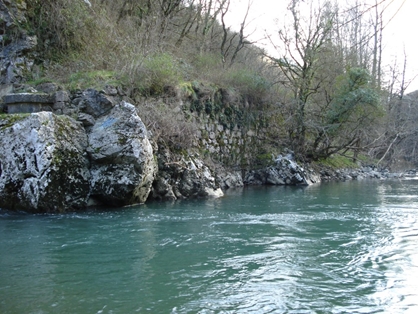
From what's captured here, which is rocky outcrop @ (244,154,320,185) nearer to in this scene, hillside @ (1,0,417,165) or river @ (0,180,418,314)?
hillside @ (1,0,417,165)

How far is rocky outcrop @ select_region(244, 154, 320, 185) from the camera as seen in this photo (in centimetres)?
1809

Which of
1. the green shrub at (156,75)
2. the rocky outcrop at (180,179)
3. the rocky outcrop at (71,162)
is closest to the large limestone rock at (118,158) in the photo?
the rocky outcrop at (71,162)

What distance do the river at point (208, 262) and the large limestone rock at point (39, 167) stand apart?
0.57m

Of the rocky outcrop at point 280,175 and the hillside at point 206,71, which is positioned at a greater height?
the hillside at point 206,71

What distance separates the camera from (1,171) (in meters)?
9.32

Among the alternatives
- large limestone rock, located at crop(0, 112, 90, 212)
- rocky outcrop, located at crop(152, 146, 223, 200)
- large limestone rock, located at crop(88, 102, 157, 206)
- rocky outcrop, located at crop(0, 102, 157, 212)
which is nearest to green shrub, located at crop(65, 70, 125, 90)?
rocky outcrop, located at crop(0, 102, 157, 212)

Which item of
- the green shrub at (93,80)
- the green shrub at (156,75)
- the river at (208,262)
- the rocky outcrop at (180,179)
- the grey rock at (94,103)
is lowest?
the river at (208,262)

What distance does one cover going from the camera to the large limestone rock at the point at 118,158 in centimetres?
1018

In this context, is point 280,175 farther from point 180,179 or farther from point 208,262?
point 208,262

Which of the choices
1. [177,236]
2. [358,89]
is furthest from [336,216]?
[358,89]

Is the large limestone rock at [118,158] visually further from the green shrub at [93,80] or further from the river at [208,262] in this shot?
the green shrub at [93,80]

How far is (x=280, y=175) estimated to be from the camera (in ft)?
59.8

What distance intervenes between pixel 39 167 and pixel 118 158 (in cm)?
192

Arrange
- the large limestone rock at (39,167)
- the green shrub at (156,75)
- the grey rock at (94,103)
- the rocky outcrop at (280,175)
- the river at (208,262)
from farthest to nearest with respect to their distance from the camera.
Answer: the rocky outcrop at (280,175), the green shrub at (156,75), the grey rock at (94,103), the large limestone rock at (39,167), the river at (208,262)
